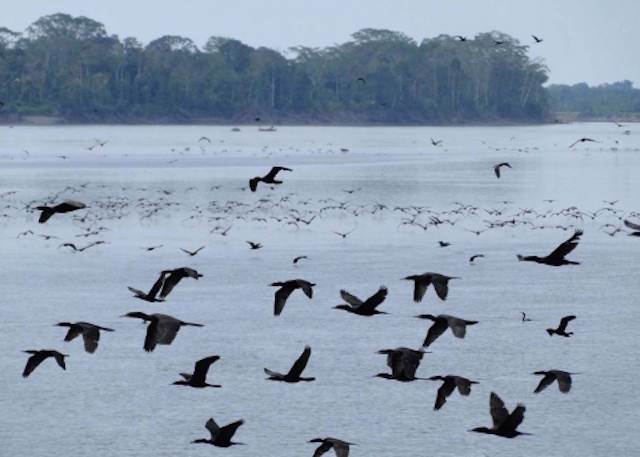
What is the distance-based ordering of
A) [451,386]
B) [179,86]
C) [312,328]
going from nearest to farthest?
[451,386]
[312,328]
[179,86]

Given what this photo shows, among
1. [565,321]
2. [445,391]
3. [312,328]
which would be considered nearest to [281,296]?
[445,391]

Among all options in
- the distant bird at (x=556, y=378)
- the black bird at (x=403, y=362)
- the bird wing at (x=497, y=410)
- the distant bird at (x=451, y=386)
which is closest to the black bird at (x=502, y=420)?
the bird wing at (x=497, y=410)

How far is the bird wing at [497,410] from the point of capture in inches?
499

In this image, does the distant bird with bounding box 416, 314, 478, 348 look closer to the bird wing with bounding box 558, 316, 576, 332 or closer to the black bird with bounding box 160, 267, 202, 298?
the bird wing with bounding box 558, 316, 576, 332

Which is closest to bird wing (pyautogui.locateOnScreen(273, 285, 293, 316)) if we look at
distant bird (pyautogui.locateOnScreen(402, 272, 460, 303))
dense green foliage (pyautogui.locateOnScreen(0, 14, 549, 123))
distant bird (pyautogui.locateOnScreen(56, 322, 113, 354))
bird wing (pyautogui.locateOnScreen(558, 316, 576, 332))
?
distant bird (pyautogui.locateOnScreen(402, 272, 460, 303))

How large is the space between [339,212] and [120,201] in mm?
6704

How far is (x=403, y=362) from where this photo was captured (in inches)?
577

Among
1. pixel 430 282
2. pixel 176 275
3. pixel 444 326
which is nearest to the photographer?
Answer: pixel 444 326

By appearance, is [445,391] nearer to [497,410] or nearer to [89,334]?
[497,410]

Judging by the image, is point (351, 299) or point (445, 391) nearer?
point (445, 391)

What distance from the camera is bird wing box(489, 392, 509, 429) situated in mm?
12680

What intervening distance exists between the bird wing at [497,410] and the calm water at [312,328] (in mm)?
829

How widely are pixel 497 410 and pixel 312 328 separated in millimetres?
7298

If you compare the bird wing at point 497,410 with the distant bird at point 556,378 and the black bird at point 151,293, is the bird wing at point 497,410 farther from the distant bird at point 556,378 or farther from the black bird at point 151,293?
the black bird at point 151,293
